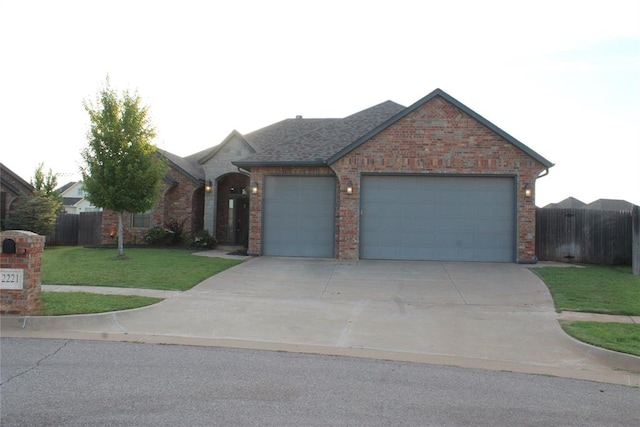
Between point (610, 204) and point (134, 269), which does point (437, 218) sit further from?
point (610, 204)

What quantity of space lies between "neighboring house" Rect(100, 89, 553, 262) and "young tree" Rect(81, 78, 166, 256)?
130 inches

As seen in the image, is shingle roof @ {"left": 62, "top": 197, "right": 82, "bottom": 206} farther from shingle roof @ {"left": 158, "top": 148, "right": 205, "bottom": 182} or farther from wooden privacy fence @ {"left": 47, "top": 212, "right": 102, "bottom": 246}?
shingle roof @ {"left": 158, "top": 148, "right": 205, "bottom": 182}

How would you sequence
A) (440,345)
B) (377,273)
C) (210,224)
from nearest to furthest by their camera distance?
(440,345) → (377,273) → (210,224)

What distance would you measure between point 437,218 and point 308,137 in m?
6.43

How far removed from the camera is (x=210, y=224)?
22.3 meters

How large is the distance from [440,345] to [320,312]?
2.59m

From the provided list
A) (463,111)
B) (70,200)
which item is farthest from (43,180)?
(70,200)

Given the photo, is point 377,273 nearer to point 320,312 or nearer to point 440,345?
point 320,312

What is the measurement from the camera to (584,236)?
16422 millimetres

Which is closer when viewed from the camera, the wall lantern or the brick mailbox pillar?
the brick mailbox pillar

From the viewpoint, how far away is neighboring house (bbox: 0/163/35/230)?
24.0 meters

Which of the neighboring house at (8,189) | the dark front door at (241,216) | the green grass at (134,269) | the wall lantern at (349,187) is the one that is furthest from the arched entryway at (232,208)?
the neighboring house at (8,189)

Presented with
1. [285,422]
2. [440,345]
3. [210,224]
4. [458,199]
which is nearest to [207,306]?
[440,345]

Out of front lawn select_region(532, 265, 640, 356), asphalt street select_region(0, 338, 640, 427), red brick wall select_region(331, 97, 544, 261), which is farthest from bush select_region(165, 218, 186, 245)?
asphalt street select_region(0, 338, 640, 427)
